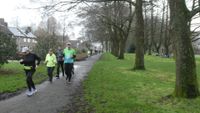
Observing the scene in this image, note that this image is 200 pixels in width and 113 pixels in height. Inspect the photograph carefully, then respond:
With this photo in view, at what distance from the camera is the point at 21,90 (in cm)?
1411

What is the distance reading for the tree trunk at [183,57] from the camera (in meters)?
10.4

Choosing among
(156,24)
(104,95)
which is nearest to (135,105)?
(104,95)

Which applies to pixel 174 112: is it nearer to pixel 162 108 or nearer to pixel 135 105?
pixel 162 108

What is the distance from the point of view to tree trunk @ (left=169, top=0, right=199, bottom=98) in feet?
34.3

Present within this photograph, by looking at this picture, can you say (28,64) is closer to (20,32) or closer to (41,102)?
(41,102)

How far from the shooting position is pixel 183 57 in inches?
412

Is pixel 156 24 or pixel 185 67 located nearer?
pixel 185 67

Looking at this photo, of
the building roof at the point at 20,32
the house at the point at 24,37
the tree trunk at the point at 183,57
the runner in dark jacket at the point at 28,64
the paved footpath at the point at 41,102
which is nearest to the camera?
the paved footpath at the point at 41,102

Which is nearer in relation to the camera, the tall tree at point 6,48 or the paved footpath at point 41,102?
the paved footpath at point 41,102

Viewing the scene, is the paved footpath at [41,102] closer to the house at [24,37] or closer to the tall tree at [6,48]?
the tall tree at [6,48]

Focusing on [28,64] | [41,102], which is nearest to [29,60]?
[28,64]

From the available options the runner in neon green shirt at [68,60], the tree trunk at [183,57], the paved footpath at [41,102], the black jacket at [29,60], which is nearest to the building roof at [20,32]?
the runner in neon green shirt at [68,60]

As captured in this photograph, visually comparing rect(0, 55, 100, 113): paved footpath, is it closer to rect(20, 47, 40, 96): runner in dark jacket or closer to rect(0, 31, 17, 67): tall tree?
rect(20, 47, 40, 96): runner in dark jacket

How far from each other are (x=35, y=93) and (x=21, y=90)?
1.21 meters
